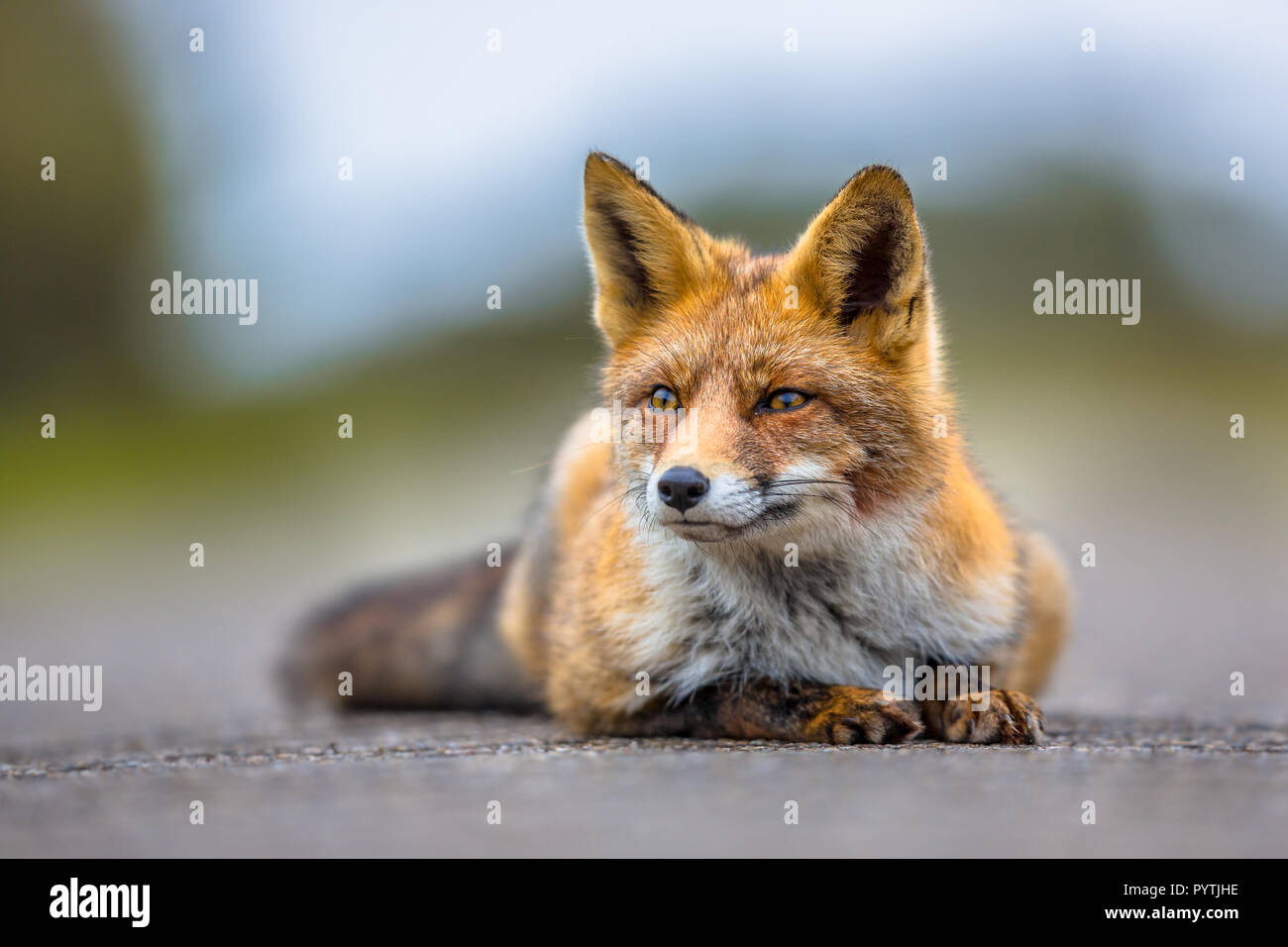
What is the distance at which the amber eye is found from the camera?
4988mm

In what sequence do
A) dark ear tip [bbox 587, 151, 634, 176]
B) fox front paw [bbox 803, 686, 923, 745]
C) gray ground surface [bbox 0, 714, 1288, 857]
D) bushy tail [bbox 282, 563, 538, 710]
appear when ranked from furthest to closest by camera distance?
bushy tail [bbox 282, 563, 538, 710] < dark ear tip [bbox 587, 151, 634, 176] < fox front paw [bbox 803, 686, 923, 745] < gray ground surface [bbox 0, 714, 1288, 857]

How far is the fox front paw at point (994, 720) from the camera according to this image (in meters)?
4.50

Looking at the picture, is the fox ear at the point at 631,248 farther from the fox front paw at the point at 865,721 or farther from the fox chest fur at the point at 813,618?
the fox front paw at the point at 865,721

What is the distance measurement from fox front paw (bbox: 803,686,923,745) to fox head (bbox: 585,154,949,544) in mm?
709

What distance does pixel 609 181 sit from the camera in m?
5.32

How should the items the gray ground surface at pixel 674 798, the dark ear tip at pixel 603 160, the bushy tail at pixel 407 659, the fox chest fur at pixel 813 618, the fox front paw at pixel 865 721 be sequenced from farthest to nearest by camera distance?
the bushy tail at pixel 407 659
the dark ear tip at pixel 603 160
the fox chest fur at pixel 813 618
the fox front paw at pixel 865 721
the gray ground surface at pixel 674 798

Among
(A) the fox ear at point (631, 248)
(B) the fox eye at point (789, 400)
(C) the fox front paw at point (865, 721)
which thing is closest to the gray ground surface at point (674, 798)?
(C) the fox front paw at point (865, 721)

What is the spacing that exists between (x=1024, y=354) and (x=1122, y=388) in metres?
1.82

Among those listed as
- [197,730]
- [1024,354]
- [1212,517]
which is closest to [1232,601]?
[1212,517]

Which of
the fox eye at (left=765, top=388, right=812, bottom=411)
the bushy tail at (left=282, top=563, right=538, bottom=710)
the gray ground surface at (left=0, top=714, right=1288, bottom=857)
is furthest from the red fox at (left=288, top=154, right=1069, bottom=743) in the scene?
the bushy tail at (left=282, top=563, right=538, bottom=710)

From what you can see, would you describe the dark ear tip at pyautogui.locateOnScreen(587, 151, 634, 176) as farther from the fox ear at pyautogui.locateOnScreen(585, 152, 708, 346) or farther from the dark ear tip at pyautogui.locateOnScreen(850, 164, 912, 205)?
the dark ear tip at pyautogui.locateOnScreen(850, 164, 912, 205)

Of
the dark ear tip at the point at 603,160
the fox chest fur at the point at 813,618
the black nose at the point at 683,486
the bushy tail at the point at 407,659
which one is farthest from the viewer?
the bushy tail at the point at 407,659

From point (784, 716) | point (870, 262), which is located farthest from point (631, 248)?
point (784, 716)

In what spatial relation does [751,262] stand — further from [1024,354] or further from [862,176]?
[1024,354]
